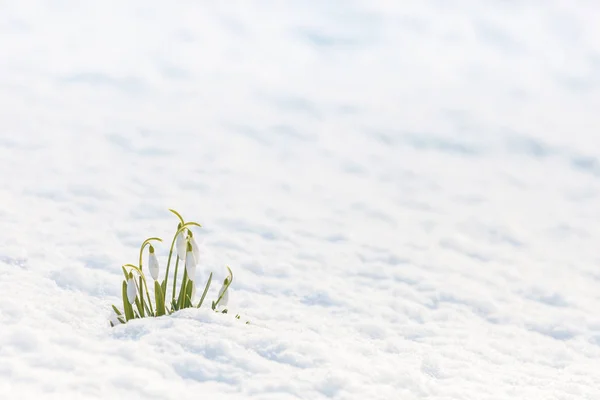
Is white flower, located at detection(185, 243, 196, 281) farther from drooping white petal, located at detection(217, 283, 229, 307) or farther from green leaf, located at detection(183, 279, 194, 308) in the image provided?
drooping white petal, located at detection(217, 283, 229, 307)

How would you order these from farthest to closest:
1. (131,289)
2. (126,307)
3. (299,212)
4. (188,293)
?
(299,212), (188,293), (126,307), (131,289)

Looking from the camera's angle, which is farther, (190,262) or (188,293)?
(188,293)

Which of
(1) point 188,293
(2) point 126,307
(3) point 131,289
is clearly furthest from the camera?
(1) point 188,293

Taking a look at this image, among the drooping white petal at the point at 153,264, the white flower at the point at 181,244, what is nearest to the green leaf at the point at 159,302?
the drooping white petal at the point at 153,264

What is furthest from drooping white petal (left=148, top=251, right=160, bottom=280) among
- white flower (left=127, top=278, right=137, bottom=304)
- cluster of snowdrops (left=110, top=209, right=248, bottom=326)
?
white flower (left=127, top=278, right=137, bottom=304)

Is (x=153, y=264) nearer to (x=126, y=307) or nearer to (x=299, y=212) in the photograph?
(x=126, y=307)

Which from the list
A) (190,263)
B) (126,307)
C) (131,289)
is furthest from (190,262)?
(126,307)

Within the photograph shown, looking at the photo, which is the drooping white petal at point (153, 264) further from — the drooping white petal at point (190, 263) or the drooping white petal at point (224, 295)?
the drooping white petal at point (224, 295)

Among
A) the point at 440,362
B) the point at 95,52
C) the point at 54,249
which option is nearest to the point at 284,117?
the point at 95,52
